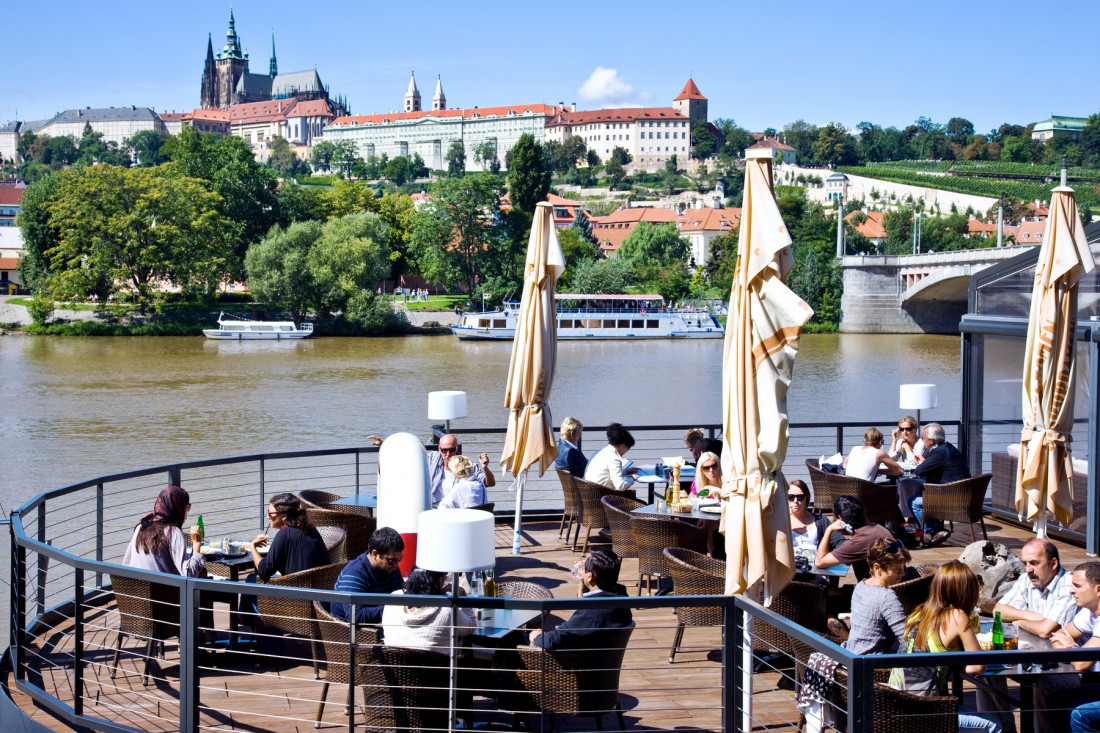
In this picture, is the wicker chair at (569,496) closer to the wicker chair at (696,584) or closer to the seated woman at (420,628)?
the wicker chair at (696,584)

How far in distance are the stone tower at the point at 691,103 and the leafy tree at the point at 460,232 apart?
95318 millimetres

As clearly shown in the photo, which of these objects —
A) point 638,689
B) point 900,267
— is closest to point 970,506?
point 638,689

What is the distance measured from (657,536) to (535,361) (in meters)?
2.00

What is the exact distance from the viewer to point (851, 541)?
21.1ft

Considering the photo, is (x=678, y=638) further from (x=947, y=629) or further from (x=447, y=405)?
(x=447, y=405)

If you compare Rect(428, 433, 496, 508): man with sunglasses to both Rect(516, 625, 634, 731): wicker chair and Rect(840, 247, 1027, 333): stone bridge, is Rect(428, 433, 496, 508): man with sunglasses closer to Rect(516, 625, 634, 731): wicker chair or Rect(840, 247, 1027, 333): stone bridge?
Rect(516, 625, 634, 731): wicker chair

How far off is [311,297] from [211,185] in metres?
13.7

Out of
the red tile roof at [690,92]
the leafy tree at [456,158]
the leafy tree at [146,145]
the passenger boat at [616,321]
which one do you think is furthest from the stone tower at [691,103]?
the passenger boat at [616,321]

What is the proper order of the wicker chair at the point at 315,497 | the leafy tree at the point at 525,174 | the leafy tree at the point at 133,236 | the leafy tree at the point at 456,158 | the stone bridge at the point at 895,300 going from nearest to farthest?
the wicker chair at the point at 315,497
the leafy tree at the point at 133,236
the stone bridge at the point at 895,300
the leafy tree at the point at 525,174
the leafy tree at the point at 456,158

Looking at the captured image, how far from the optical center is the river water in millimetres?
24078

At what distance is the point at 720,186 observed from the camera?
447 ft

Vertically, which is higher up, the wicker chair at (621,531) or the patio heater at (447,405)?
the patio heater at (447,405)

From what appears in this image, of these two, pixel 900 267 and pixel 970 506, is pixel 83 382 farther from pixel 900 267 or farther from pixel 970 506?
pixel 900 267

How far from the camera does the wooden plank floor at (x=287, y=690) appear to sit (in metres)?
5.15
